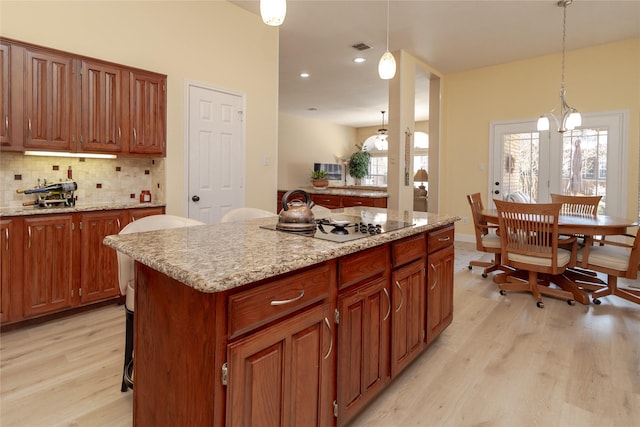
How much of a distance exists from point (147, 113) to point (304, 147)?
24.3ft

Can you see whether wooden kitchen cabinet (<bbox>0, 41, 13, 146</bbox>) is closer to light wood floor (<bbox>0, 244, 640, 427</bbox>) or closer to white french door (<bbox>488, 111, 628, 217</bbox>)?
light wood floor (<bbox>0, 244, 640, 427</bbox>)

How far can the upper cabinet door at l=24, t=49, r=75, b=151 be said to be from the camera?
2590mm

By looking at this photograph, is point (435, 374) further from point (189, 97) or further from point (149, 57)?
point (149, 57)

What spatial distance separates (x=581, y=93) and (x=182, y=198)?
5.61 meters

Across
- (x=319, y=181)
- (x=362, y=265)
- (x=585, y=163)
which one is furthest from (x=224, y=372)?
(x=319, y=181)

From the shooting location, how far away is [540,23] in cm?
434

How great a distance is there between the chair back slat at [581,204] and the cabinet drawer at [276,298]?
13.7 ft

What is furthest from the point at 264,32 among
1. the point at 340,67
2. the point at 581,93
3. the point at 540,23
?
the point at 581,93

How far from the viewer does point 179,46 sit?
138 inches

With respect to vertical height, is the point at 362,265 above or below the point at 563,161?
below

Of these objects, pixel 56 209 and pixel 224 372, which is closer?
pixel 224 372

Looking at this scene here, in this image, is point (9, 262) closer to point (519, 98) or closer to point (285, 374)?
point (285, 374)

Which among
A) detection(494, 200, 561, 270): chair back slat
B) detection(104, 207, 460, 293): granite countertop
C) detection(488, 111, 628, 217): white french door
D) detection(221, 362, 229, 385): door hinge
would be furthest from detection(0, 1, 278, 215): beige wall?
detection(488, 111, 628, 217): white french door

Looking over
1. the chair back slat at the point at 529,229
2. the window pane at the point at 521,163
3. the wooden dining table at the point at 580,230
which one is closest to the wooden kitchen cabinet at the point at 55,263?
the chair back slat at the point at 529,229
